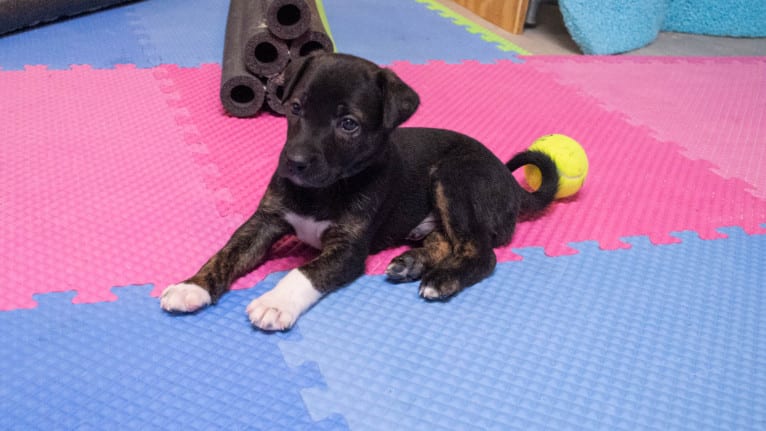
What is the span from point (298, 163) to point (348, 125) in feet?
0.81

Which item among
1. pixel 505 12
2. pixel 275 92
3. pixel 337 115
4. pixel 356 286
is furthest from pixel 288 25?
pixel 505 12

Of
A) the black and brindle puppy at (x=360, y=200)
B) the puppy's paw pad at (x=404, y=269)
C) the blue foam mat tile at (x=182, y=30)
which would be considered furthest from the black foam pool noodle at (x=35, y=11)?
the puppy's paw pad at (x=404, y=269)

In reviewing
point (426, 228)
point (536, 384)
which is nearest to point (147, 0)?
point (426, 228)

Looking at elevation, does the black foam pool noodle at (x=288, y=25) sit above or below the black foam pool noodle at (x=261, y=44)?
above

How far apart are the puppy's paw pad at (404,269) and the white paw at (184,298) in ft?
2.27

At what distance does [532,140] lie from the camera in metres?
3.93

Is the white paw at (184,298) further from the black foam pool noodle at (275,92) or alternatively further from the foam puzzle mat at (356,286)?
the black foam pool noodle at (275,92)

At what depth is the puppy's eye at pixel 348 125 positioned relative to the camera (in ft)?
7.57

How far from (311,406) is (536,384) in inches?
28.6

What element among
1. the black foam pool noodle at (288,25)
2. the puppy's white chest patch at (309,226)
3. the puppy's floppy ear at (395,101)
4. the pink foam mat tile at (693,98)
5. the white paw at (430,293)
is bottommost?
the pink foam mat tile at (693,98)

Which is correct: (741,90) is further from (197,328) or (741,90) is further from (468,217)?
(197,328)

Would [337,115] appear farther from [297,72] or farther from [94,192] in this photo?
[94,192]

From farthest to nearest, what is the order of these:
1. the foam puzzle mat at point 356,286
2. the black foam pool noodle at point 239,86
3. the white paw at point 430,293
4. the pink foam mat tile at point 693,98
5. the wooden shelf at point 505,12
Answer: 1. the wooden shelf at point 505,12
2. the pink foam mat tile at point 693,98
3. the black foam pool noodle at point 239,86
4. the white paw at point 430,293
5. the foam puzzle mat at point 356,286

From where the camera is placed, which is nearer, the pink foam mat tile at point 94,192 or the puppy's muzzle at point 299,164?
the puppy's muzzle at point 299,164
